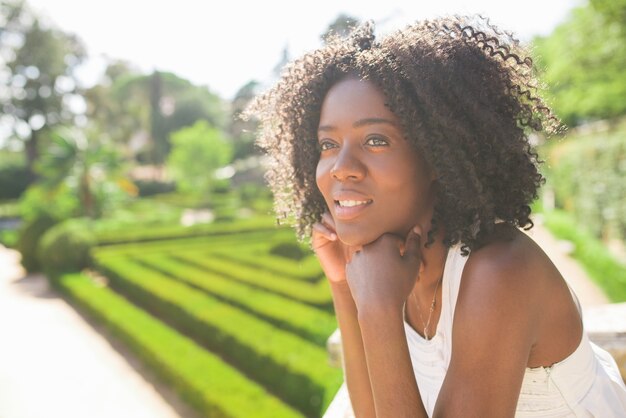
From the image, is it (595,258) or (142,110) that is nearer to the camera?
(595,258)

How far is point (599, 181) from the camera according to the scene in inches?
416

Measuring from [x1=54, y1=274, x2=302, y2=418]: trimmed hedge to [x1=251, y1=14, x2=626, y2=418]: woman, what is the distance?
→ 126 inches

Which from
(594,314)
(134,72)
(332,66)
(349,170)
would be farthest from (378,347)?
(134,72)

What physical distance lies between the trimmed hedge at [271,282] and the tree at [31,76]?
1142 inches

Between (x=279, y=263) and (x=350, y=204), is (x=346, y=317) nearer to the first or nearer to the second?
(x=350, y=204)

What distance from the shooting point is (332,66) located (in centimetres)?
163

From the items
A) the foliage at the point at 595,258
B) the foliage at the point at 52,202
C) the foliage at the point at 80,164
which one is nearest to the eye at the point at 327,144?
the foliage at the point at 595,258

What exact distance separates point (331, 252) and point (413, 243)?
46cm

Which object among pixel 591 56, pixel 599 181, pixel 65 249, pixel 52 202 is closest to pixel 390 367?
pixel 599 181

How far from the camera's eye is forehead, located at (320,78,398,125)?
144cm

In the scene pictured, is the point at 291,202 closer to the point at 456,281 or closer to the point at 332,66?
the point at 332,66

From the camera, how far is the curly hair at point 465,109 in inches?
54.8

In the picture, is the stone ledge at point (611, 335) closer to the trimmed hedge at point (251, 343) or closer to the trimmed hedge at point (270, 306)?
the trimmed hedge at point (251, 343)

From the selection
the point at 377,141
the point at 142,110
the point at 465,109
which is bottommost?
the point at 377,141
